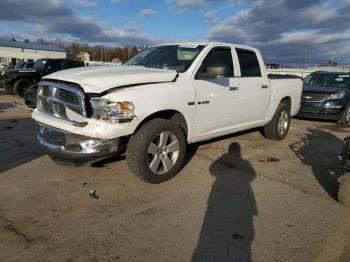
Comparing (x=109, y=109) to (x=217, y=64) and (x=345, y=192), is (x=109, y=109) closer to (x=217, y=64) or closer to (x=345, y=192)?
(x=217, y=64)

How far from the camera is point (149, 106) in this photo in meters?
4.21

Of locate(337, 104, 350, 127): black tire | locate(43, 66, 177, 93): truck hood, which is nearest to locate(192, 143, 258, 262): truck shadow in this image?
locate(43, 66, 177, 93): truck hood

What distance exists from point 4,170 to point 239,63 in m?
4.14

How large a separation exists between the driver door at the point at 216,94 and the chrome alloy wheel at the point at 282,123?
6.10 ft

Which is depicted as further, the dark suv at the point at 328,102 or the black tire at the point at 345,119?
the black tire at the point at 345,119

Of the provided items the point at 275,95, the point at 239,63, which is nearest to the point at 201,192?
the point at 239,63

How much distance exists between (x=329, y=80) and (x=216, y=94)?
7872mm

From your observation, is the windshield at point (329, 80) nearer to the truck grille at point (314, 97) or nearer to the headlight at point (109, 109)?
the truck grille at point (314, 97)

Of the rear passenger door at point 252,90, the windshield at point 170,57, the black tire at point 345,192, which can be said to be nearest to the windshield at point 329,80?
the rear passenger door at point 252,90

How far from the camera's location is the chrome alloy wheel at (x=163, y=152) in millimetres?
4438

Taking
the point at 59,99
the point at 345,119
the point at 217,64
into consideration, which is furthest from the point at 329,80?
the point at 59,99

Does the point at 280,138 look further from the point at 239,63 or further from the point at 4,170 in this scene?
the point at 4,170

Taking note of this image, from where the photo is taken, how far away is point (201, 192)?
4.37m

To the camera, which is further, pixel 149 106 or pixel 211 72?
pixel 211 72
